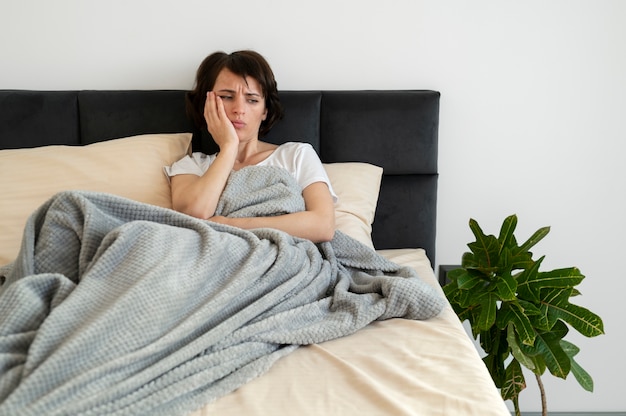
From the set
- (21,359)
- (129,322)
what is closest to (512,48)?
(129,322)

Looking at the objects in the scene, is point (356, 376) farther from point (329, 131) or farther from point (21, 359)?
point (329, 131)

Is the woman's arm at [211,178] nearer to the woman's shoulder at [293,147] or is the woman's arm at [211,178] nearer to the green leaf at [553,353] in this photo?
the woman's shoulder at [293,147]

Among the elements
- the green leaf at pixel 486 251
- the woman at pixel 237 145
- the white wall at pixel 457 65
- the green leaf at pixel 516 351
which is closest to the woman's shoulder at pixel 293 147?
the woman at pixel 237 145

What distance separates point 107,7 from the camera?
6.92 ft

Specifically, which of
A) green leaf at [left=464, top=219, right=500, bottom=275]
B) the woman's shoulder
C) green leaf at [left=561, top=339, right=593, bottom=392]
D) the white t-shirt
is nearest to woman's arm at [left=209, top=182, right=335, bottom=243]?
the white t-shirt

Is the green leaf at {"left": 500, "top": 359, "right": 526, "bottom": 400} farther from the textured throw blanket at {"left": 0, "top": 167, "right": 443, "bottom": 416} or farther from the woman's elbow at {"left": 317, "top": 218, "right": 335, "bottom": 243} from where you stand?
the woman's elbow at {"left": 317, "top": 218, "right": 335, "bottom": 243}

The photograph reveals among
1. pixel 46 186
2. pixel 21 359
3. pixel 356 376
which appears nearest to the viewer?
pixel 21 359

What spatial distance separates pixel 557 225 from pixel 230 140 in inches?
49.1

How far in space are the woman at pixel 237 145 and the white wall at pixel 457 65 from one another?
24 cm

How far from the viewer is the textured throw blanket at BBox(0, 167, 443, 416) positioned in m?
1.03

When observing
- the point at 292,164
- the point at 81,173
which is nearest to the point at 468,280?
the point at 292,164

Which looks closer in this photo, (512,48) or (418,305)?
(418,305)

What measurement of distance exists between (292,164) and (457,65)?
2.44ft

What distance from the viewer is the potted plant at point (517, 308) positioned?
1772 mm
